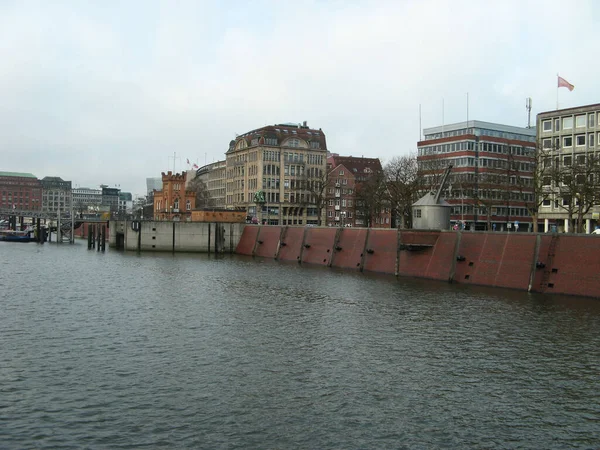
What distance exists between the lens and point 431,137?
13825 centimetres

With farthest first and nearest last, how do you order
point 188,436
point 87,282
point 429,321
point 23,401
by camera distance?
point 87,282 → point 429,321 → point 23,401 → point 188,436

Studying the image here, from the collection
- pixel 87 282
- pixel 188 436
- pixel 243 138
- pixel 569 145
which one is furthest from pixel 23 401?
pixel 243 138

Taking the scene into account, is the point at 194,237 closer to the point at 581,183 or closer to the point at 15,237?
the point at 581,183

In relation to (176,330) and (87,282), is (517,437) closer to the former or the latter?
(176,330)

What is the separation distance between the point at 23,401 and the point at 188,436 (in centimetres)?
703

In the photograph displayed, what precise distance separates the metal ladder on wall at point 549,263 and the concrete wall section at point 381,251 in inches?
744

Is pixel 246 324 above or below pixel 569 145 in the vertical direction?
below

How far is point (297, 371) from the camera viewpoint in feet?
85.2

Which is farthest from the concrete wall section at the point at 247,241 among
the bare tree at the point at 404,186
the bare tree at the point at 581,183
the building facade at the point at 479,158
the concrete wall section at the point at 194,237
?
the bare tree at the point at 581,183

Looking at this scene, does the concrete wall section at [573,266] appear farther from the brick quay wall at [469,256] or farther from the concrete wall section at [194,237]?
the concrete wall section at [194,237]

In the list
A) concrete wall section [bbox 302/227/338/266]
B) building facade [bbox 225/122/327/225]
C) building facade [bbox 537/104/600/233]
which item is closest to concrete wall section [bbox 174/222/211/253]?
concrete wall section [bbox 302/227/338/266]

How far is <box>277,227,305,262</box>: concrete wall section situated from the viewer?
3371 inches

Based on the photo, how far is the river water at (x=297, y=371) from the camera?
1933cm

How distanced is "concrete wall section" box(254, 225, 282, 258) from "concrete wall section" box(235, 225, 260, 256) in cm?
136
